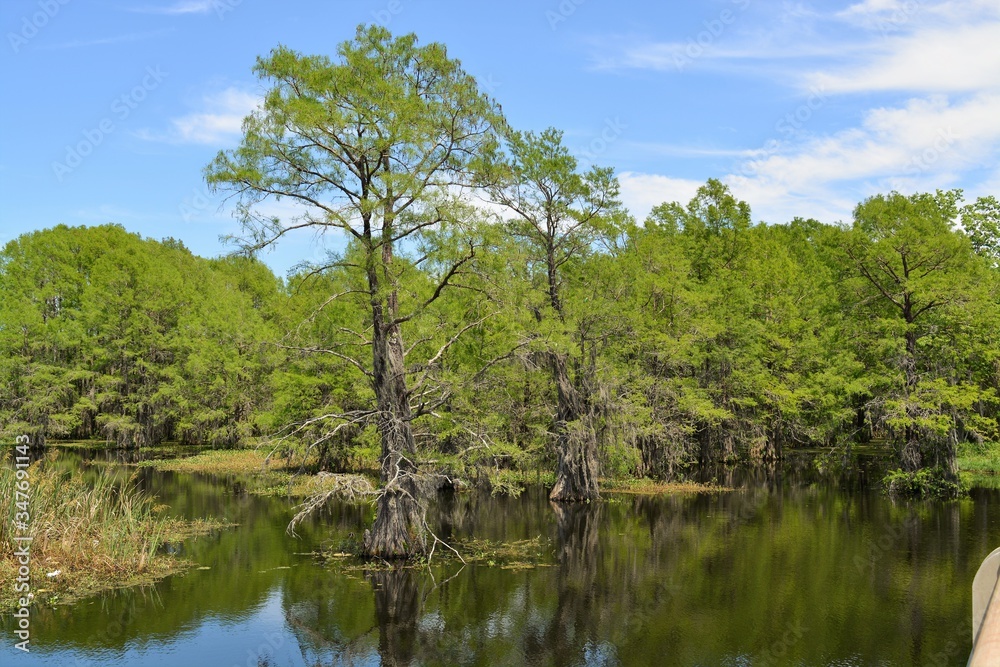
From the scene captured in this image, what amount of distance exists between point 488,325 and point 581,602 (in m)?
17.9

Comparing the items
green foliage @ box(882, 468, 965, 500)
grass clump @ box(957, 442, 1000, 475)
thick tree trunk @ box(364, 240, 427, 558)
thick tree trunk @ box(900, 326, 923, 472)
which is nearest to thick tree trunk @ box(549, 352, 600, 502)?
thick tree trunk @ box(364, 240, 427, 558)

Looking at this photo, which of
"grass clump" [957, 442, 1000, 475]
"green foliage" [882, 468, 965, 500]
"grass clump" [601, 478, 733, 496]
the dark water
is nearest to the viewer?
the dark water

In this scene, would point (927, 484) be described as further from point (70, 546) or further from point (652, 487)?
point (70, 546)

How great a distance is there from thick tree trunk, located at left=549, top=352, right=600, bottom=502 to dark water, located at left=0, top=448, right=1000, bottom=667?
4.58m

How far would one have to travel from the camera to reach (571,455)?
33344 millimetres

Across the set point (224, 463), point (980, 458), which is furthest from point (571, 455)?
point (980, 458)

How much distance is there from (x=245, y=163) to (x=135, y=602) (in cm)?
1191

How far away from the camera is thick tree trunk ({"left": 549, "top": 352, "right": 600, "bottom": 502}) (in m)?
33.3

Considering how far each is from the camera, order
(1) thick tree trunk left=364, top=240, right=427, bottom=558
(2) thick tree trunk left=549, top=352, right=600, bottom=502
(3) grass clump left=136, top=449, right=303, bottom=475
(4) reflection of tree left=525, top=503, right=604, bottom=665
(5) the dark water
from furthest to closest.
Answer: (3) grass clump left=136, top=449, right=303, bottom=475
(2) thick tree trunk left=549, top=352, right=600, bottom=502
(1) thick tree trunk left=364, top=240, right=427, bottom=558
(4) reflection of tree left=525, top=503, right=604, bottom=665
(5) the dark water

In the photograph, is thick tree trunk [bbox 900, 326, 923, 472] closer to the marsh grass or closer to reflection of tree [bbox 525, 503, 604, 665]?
reflection of tree [bbox 525, 503, 604, 665]

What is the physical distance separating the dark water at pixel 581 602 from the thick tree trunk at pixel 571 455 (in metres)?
4.58

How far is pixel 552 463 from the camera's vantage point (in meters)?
38.8

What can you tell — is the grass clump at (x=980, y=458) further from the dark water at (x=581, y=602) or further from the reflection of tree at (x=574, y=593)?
the reflection of tree at (x=574, y=593)

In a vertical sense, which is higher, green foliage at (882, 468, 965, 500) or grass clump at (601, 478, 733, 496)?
green foliage at (882, 468, 965, 500)
